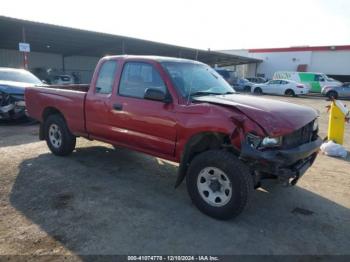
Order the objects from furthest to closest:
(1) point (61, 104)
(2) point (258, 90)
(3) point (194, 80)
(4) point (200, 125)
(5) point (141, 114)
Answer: (2) point (258, 90), (1) point (61, 104), (3) point (194, 80), (5) point (141, 114), (4) point (200, 125)

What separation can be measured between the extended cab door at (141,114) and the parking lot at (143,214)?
70 cm

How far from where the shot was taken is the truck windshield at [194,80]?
15.1ft

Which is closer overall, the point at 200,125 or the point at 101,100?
the point at 200,125

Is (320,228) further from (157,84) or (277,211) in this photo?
(157,84)

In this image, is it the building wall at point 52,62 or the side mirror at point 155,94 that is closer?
the side mirror at point 155,94

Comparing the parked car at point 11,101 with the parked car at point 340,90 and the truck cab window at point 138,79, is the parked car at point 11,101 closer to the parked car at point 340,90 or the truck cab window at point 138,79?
the truck cab window at point 138,79

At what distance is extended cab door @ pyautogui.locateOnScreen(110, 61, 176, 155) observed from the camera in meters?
4.51

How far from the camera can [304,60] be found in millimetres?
42844

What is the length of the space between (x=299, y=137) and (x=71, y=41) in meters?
27.3

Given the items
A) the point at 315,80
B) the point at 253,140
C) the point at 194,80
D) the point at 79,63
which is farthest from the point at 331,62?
the point at 253,140

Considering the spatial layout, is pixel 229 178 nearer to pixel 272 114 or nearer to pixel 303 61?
pixel 272 114

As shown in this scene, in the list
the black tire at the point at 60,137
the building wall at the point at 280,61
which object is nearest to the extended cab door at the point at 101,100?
the black tire at the point at 60,137

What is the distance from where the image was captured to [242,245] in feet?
11.4

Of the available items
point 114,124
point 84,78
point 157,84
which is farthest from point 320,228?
point 84,78
